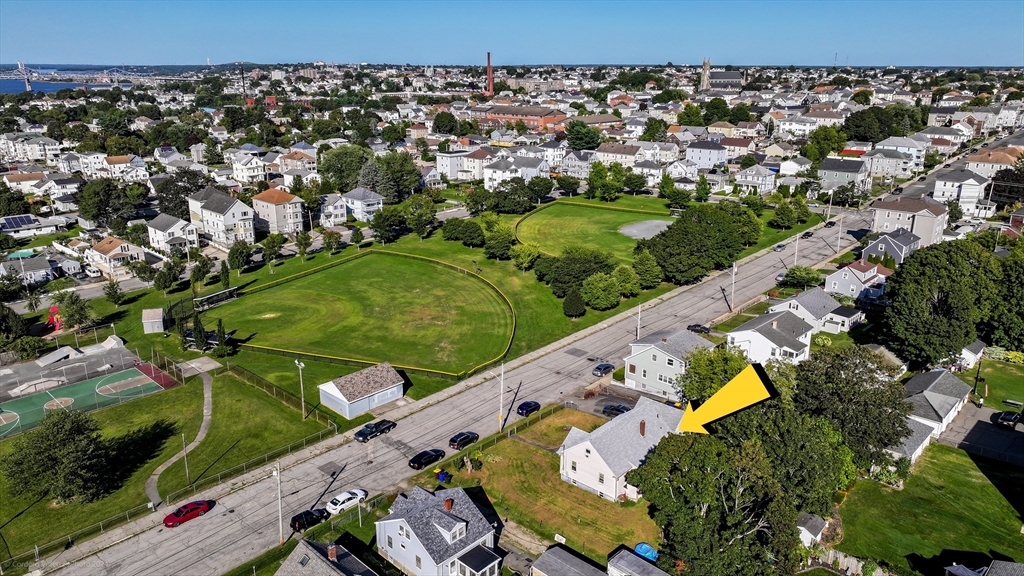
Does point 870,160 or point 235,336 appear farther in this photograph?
point 870,160

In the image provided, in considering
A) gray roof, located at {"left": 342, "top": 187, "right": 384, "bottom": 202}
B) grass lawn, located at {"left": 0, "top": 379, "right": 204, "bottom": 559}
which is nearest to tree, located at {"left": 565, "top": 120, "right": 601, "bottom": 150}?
gray roof, located at {"left": 342, "top": 187, "right": 384, "bottom": 202}

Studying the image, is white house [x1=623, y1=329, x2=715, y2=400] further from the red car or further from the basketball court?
the basketball court

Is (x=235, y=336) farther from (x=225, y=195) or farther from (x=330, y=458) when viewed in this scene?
(x=225, y=195)

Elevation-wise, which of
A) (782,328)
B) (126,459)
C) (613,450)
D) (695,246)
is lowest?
(126,459)

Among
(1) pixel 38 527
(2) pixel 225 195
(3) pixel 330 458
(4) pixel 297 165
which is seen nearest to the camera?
(1) pixel 38 527

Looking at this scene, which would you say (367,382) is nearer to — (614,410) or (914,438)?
(614,410)

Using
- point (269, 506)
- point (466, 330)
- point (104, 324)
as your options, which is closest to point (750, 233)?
point (466, 330)

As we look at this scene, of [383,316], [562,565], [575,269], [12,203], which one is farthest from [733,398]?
[12,203]
